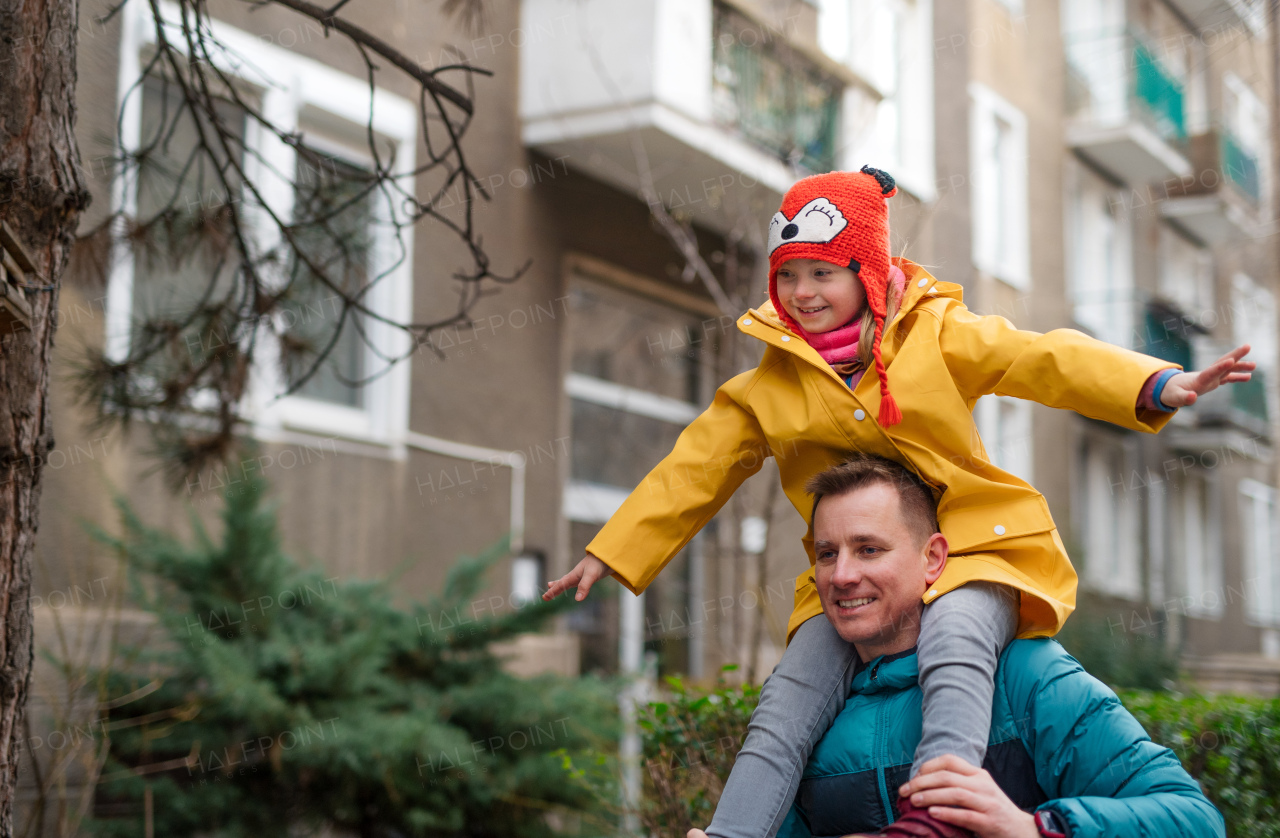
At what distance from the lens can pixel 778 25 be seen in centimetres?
930

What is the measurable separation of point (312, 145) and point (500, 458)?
2.47 m

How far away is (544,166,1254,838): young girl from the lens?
232 centimetres

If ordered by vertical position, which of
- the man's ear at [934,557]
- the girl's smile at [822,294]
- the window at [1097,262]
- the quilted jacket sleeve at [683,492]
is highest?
the window at [1097,262]

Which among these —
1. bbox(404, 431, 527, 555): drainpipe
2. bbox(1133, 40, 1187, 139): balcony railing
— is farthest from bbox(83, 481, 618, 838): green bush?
bbox(1133, 40, 1187, 139): balcony railing

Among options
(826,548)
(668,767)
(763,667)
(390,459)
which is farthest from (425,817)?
(763,667)

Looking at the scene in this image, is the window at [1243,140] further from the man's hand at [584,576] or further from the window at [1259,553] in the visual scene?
the man's hand at [584,576]

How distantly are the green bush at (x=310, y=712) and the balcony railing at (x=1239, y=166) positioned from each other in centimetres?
1718

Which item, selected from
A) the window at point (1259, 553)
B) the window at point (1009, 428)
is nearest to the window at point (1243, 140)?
the window at point (1259, 553)

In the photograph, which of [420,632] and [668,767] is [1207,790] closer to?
[668,767]

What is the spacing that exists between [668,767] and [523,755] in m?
2.51

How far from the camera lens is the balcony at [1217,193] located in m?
19.3

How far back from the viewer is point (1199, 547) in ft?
66.9

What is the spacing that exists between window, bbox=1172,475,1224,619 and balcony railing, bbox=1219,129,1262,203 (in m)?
4.91

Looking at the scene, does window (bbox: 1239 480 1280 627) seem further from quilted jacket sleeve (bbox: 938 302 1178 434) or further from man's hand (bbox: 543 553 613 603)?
man's hand (bbox: 543 553 613 603)
